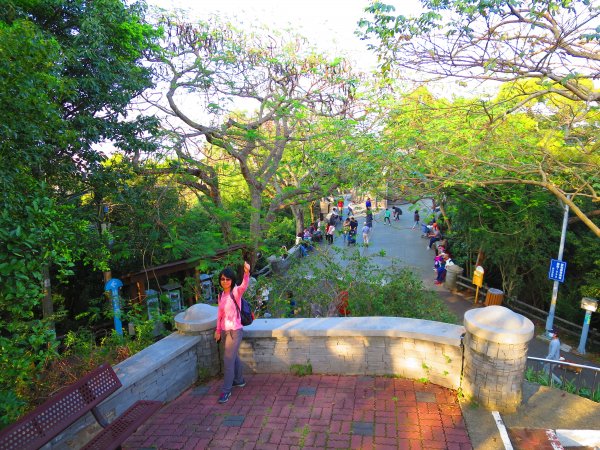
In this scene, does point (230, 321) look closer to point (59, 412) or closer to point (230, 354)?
point (230, 354)

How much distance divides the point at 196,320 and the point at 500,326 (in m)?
3.36

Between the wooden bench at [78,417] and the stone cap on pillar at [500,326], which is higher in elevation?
the stone cap on pillar at [500,326]

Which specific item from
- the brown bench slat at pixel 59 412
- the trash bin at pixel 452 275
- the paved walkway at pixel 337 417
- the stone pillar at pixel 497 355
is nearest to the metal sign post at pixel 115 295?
the paved walkway at pixel 337 417

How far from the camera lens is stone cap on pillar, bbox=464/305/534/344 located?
377 centimetres

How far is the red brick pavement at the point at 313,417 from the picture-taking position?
12.1 feet

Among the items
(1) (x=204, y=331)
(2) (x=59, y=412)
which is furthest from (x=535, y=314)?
(2) (x=59, y=412)

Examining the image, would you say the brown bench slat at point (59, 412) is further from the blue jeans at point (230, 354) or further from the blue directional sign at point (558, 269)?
the blue directional sign at point (558, 269)

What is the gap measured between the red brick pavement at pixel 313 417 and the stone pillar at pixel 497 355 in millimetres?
370

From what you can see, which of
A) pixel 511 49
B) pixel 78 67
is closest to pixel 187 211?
pixel 78 67

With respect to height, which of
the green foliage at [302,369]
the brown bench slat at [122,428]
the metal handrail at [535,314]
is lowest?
the metal handrail at [535,314]

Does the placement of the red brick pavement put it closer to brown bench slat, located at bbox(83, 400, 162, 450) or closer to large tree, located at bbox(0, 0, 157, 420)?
brown bench slat, located at bbox(83, 400, 162, 450)

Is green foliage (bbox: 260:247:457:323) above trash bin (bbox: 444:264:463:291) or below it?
above

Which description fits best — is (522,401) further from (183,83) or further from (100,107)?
(183,83)

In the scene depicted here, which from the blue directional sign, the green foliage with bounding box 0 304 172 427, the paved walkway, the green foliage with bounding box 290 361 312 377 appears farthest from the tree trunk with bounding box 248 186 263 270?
the blue directional sign
